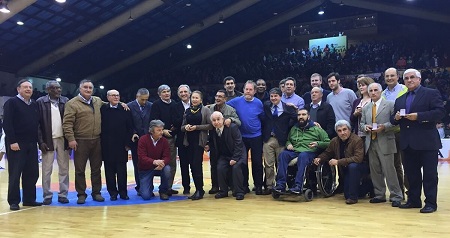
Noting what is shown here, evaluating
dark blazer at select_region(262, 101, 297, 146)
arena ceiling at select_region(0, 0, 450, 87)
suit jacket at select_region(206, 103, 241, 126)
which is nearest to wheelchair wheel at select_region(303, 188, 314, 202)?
dark blazer at select_region(262, 101, 297, 146)

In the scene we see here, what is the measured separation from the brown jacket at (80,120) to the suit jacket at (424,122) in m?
3.54

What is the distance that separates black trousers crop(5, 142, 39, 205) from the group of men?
11 millimetres

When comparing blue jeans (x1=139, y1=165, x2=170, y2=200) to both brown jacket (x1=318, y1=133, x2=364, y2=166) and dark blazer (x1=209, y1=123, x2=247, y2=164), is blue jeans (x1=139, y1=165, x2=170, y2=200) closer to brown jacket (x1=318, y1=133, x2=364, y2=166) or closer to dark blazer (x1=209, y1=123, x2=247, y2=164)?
dark blazer (x1=209, y1=123, x2=247, y2=164)

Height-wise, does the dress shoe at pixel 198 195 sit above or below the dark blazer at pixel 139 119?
below

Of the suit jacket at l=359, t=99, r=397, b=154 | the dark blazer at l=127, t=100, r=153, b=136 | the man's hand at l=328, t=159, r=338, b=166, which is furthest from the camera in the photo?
the dark blazer at l=127, t=100, r=153, b=136

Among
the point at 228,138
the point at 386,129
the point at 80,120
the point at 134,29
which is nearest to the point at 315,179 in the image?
the point at 386,129

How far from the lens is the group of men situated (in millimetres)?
4547

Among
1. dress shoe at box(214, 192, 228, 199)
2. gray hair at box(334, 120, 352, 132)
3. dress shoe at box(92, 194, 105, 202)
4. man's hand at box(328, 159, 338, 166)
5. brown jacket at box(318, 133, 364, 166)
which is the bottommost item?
dress shoe at box(214, 192, 228, 199)

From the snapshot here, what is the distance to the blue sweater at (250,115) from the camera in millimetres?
5203

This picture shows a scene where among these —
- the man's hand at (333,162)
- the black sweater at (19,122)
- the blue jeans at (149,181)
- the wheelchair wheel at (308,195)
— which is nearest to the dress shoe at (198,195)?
the blue jeans at (149,181)

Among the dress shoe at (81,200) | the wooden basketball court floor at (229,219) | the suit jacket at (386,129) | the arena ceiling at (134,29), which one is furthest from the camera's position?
the arena ceiling at (134,29)

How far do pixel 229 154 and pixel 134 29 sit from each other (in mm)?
13234

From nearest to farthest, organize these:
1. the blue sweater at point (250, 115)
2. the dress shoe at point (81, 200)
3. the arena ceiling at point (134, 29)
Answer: the dress shoe at point (81, 200)
the blue sweater at point (250, 115)
the arena ceiling at point (134, 29)

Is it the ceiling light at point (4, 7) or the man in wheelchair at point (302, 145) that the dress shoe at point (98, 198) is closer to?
the man in wheelchair at point (302, 145)
